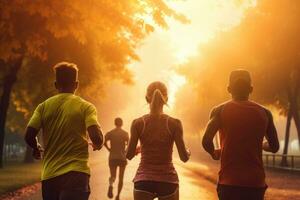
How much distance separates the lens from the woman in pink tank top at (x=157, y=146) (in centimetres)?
593

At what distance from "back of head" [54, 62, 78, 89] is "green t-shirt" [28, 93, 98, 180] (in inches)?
3.6

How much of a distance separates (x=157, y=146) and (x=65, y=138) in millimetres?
989

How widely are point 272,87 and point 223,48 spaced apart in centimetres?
571

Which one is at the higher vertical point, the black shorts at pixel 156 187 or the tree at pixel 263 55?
the tree at pixel 263 55

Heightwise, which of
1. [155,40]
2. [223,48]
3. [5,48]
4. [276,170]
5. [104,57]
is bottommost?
[276,170]

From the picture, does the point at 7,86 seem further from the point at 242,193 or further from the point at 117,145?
the point at 242,193

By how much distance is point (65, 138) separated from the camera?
216 inches

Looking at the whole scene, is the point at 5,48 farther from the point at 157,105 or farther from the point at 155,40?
the point at 155,40

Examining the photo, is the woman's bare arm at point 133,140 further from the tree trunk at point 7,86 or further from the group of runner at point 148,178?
the tree trunk at point 7,86

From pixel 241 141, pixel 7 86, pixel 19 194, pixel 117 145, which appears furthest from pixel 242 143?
pixel 7 86

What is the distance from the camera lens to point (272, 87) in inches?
1483

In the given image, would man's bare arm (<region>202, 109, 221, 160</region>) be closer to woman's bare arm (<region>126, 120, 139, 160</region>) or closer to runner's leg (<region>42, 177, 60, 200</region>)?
woman's bare arm (<region>126, 120, 139, 160</region>)

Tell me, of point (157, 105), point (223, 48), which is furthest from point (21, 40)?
point (223, 48)

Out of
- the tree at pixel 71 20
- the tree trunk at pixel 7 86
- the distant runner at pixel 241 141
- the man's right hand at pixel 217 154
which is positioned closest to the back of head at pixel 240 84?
the distant runner at pixel 241 141
